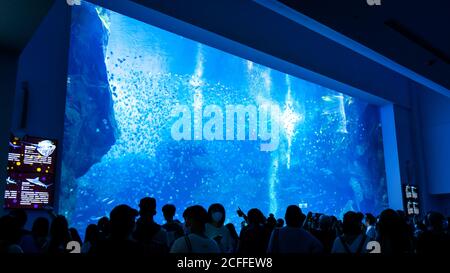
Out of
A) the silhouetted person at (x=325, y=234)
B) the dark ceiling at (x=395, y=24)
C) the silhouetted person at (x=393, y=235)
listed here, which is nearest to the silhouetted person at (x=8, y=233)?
the silhouetted person at (x=393, y=235)

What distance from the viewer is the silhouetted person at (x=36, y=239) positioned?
3.46 meters

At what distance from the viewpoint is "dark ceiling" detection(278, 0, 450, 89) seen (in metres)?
5.97

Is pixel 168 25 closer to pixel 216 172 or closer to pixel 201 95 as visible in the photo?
pixel 201 95

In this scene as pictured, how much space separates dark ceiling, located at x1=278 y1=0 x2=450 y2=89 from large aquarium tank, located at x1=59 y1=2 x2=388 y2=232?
7.98 m

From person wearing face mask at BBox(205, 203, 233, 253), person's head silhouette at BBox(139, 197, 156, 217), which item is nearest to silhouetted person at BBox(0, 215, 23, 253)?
person's head silhouette at BBox(139, 197, 156, 217)

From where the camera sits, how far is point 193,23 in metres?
8.69

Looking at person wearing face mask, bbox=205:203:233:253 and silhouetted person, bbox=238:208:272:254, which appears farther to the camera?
person wearing face mask, bbox=205:203:233:253

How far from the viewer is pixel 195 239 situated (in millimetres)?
2695

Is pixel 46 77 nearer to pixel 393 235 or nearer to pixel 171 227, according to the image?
pixel 171 227

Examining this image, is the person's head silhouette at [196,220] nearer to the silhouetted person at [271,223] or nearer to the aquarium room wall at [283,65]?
the silhouetted person at [271,223]

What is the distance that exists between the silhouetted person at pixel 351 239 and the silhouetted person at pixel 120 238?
5.58ft

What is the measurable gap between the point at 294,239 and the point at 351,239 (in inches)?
19.4

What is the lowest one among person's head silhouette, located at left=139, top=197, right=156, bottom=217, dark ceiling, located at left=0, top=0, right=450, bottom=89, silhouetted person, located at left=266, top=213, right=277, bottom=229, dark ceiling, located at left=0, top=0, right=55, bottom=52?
silhouetted person, located at left=266, top=213, right=277, bottom=229

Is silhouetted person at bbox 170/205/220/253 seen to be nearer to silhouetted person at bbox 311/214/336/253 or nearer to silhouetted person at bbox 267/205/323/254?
silhouetted person at bbox 267/205/323/254
